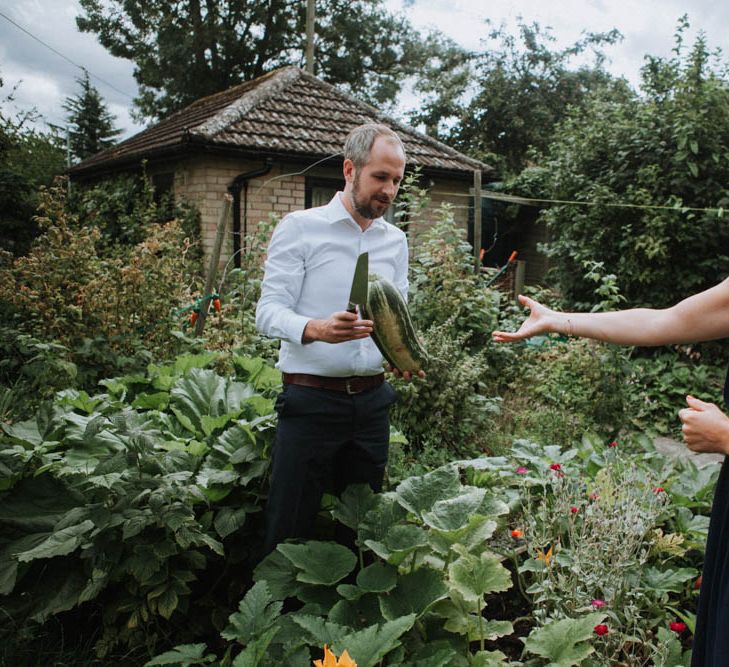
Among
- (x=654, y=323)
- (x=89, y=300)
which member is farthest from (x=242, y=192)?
(x=654, y=323)

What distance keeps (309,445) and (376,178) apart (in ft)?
3.20

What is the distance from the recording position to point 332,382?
242 centimetres

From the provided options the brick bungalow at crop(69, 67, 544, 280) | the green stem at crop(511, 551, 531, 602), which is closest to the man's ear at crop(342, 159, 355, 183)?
the green stem at crop(511, 551, 531, 602)

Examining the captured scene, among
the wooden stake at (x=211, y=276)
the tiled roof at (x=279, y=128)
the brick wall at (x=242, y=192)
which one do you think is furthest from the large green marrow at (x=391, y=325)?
the brick wall at (x=242, y=192)

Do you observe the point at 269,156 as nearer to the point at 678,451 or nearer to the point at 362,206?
the point at 678,451

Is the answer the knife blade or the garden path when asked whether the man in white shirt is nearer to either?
the knife blade

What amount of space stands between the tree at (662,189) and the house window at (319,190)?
356 cm

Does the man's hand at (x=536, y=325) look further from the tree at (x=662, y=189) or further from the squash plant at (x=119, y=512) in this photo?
the tree at (x=662, y=189)

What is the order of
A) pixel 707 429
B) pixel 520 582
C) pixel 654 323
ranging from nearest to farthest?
pixel 707 429
pixel 654 323
pixel 520 582

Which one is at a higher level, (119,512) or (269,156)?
(269,156)

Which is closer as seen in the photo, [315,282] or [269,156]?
[315,282]

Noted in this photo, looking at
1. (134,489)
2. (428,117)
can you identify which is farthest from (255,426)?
(428,117)

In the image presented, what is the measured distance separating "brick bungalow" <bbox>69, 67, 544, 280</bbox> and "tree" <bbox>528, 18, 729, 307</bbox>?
5.94 feet

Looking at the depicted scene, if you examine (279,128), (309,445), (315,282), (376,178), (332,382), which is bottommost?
(309,445)
